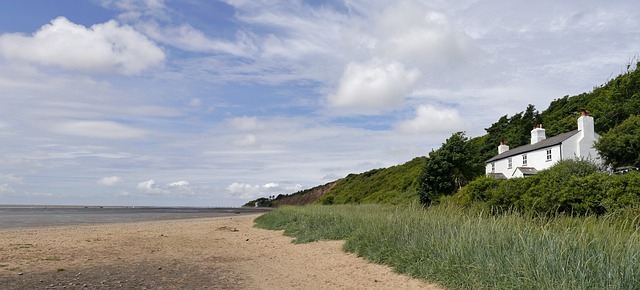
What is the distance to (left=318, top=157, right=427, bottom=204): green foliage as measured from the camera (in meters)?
55.3

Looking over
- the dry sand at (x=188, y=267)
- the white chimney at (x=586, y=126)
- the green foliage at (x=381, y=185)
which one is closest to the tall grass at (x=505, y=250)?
the dry sand at (x=188, y=267)

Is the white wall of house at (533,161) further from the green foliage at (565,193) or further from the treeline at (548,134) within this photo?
the green foliage at (565,193)

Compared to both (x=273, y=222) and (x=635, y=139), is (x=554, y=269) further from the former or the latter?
(x=635, y=139)

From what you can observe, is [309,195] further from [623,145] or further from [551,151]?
[623,145]

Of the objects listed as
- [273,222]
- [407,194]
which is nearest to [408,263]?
Answer: [273,222]

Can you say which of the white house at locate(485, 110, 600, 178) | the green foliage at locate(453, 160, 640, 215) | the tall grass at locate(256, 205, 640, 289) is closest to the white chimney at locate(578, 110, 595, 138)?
the white house at locate(485, 110, 600, 178)

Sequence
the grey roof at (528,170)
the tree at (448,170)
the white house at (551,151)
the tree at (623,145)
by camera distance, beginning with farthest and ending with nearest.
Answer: the tree at (448,170) → the grey roof at (528,170) → the white house at (551,151) → the tree at (623,145)

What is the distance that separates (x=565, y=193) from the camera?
18422 millimetres

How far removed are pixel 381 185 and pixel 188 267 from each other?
5730cm

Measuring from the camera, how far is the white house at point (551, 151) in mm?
35572

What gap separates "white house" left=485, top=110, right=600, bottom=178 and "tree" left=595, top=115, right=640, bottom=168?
1212mm

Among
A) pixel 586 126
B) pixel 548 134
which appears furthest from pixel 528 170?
pixel 548 134

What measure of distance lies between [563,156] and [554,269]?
3152 cm

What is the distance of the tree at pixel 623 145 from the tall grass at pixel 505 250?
974 inches
